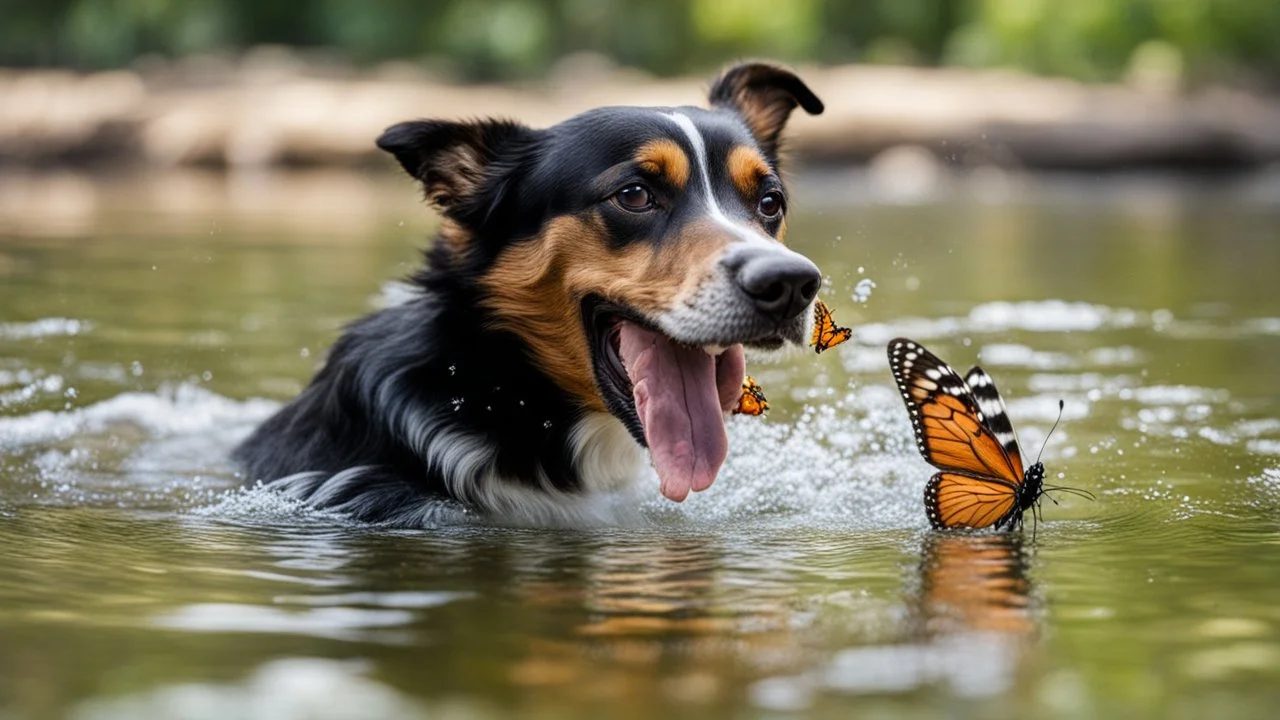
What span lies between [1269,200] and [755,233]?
1677 centimetres

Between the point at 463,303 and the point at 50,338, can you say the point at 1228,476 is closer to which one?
the point at 463,303

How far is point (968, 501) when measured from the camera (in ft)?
16.5

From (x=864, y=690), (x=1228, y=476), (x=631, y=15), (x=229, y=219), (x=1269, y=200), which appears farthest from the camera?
(x=631, y=15)

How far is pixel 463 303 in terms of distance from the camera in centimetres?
551

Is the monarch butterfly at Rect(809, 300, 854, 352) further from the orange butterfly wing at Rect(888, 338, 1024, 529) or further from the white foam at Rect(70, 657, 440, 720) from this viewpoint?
the white foam at Rect(70, 657, 440, 720)

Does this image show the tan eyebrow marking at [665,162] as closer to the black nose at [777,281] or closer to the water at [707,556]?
the black nose at [777,281]

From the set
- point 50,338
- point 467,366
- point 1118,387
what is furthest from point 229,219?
point 467,366

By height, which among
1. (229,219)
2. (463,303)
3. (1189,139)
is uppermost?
(1189,139)

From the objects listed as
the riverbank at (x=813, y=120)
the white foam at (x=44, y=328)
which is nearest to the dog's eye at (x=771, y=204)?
the white foam at (x=44, y=328)

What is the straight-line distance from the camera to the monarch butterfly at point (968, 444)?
16.3 ft

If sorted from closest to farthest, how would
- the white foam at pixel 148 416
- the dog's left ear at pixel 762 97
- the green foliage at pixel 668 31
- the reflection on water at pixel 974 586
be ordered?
1. the reflection on water at pixel 974 586
2. the dog's left ear at pixel 762 97
3. the white foam at pixel 148 416
4. the green foliage at pixel 668 31

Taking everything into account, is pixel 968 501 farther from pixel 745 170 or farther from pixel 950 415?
pixel 745 170

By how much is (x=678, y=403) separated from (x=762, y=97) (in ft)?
5.27

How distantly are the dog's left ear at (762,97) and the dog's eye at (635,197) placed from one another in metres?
1.02
